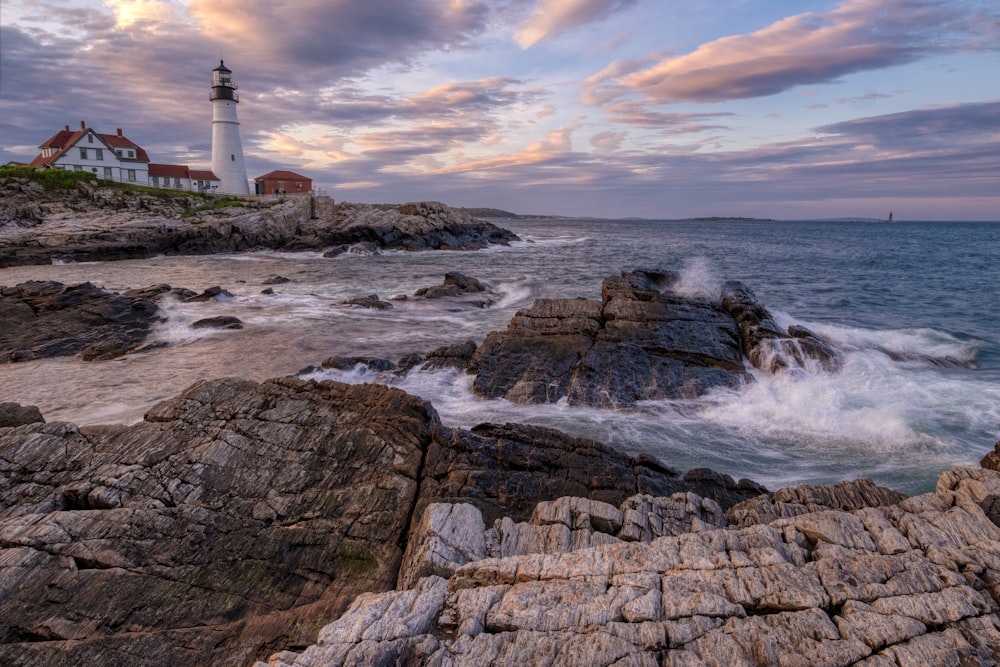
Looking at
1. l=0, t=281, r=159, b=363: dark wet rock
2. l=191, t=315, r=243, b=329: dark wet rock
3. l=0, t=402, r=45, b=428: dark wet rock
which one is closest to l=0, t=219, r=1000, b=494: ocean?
l=191, t=315, r=243, b=329: dark wet rock

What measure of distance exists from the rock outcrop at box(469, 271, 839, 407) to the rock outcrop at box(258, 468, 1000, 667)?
724 cm

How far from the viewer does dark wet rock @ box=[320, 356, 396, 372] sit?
15375 millimetres

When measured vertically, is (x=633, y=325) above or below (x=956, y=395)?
above

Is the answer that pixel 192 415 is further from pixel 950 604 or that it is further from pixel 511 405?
pixel 950 604

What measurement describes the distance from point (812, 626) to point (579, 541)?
8.13ft

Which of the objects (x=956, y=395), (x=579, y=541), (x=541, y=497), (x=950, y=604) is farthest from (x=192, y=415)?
(x=956, y=395)

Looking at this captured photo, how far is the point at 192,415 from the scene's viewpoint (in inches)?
347

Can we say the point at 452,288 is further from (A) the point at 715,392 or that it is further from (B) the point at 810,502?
(B) the point at 810,502

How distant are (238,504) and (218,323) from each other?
15107 mm

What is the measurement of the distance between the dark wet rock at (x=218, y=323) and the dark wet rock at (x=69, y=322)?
5.00ft

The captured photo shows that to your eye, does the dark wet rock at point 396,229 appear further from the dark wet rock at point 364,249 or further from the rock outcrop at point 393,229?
the dark wet rock at point 364,249

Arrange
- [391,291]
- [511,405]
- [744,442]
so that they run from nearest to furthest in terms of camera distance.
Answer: [744,442]
[511,405]
[391,291]

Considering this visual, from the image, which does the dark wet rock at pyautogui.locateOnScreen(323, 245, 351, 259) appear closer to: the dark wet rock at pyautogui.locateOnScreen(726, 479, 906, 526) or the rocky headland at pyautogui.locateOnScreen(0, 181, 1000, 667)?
the rocky headland at pyautogui.locateOnScreen(0, 181, 1000, 667)

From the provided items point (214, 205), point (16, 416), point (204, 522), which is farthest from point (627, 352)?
point (214, 205)
